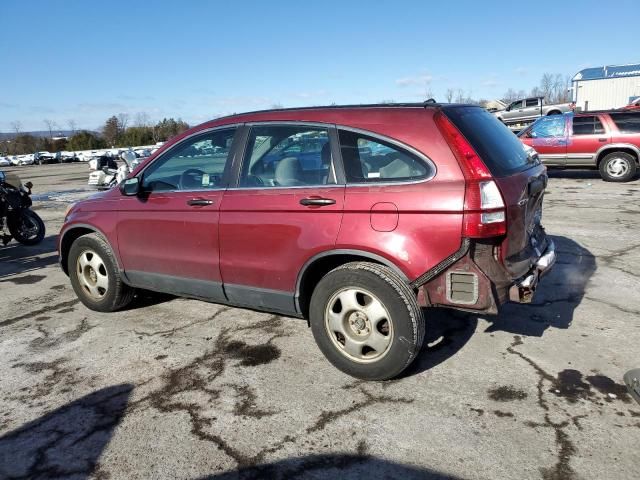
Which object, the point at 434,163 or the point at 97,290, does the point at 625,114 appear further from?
the point at 97,290

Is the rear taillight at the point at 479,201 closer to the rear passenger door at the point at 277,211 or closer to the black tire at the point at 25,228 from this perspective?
the rear passenger door at the point at 277,211

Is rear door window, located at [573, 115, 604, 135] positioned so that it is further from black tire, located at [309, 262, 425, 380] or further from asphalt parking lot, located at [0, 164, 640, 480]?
black tire, located at [309, 262, 425, 380]

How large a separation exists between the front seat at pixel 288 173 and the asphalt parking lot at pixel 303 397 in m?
1.33

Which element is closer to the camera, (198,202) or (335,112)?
(335,112)

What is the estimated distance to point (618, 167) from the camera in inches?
487

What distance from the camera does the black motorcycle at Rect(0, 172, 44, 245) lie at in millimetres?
8164

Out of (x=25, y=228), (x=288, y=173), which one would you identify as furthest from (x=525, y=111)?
(x=288, y=173)

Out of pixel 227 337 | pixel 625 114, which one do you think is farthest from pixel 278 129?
pixel 625 114

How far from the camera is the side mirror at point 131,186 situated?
4.35 meters

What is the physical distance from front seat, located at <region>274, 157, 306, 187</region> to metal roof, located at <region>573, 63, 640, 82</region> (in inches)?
1748

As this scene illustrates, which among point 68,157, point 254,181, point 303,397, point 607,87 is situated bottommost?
point 303,397

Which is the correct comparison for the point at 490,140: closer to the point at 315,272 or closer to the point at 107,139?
the point at 315,272

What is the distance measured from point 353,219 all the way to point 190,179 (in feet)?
5.52

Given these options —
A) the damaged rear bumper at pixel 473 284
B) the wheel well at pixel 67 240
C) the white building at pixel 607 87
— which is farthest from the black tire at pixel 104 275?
the white building at pixel 607 87
